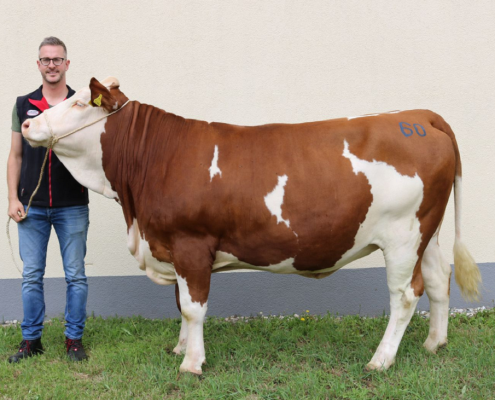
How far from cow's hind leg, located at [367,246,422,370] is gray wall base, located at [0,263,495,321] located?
4.55 ft

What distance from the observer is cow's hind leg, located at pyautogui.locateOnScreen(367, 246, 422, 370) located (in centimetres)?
346

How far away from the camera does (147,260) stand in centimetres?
362

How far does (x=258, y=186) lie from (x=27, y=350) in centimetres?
226

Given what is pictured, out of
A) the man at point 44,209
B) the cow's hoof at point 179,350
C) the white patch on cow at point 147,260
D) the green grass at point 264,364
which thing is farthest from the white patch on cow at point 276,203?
the man at point 44,209

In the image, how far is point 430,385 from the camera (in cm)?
327

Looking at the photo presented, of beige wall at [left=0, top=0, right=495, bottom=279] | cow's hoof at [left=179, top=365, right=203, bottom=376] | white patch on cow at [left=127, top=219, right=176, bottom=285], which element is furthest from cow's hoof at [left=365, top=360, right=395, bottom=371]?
beige wall at [left=0, top=0, right=495, bottom=279]

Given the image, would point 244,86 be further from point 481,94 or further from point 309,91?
point 481,94

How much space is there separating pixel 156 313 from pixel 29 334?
1.34 meters

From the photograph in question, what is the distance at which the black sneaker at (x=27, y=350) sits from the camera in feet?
12.7

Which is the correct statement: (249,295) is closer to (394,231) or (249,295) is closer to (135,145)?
(394,231)

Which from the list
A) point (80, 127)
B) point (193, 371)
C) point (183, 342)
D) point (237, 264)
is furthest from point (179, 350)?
point (80, 127)

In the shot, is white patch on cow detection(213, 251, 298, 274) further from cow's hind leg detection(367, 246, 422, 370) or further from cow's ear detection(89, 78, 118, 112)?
cow's ear detection(89, 78, 118, 112)

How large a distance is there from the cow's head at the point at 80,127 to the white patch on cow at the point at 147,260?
0.45 m

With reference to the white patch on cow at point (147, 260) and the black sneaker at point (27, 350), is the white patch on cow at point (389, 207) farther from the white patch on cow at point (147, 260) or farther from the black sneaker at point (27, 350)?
the black sneaker at point (27, 350)
